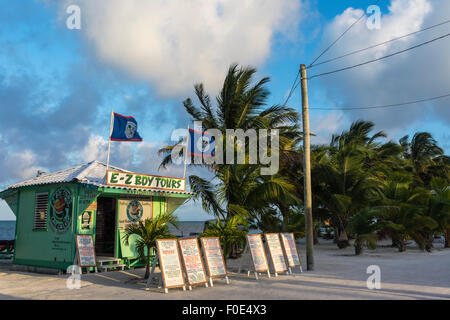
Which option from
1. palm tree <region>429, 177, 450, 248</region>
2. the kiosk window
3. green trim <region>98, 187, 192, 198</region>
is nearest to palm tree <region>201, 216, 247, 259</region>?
green trim <region>98, 187, 192, 198</region>

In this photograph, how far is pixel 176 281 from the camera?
8.43 meters

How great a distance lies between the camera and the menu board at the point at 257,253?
33.9 feet

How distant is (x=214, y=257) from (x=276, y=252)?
2250 millimetres

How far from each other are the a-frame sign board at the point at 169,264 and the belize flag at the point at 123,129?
458 centimetres

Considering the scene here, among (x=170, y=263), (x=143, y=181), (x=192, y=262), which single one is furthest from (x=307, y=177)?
(x=170, y=263)

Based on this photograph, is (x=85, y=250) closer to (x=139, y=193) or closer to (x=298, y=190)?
(x=139, y=193)

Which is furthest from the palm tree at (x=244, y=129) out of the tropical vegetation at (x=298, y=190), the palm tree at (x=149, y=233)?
the palm tree at (x=149, y=233)

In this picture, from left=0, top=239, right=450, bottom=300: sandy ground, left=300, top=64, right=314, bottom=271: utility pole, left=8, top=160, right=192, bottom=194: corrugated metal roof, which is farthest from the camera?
left=300, top=64, right=314, bottom=271: utility pole

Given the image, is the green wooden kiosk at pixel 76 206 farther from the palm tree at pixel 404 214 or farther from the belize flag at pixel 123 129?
the palm tree at pixel 404 214

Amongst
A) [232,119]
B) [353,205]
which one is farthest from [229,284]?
[353,205]

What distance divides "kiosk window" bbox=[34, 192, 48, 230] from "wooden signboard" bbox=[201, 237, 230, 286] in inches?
233

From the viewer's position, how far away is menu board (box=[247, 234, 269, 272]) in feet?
33.9

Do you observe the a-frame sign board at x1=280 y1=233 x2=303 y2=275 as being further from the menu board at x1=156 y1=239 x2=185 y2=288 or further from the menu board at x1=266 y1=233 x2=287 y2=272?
the menu board at x1=156 y1=239 x2=185 y2=288
